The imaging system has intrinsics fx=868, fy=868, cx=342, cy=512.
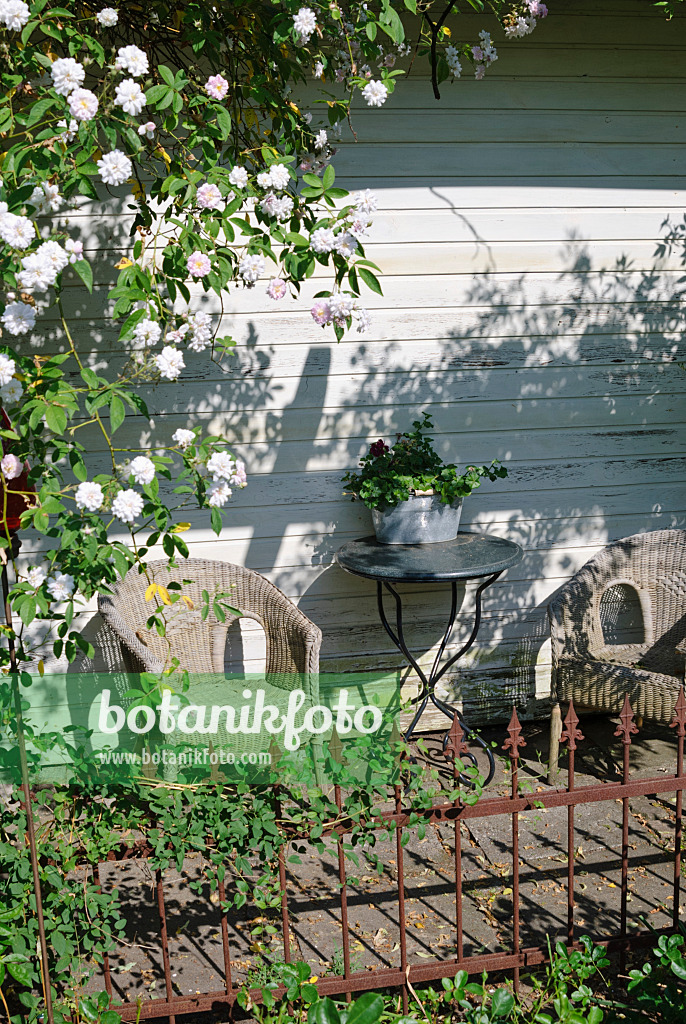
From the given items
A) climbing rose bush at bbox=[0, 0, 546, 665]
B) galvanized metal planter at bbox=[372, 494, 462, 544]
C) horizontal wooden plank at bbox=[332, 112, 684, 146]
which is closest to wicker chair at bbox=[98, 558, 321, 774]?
galvanized metal planter at bbox=[372, 494, 462, 544]

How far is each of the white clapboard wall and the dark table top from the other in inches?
15.4

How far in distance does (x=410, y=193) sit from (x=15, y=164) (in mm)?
2135

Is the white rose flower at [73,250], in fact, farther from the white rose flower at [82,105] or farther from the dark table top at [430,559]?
the dark table top at [430,559]

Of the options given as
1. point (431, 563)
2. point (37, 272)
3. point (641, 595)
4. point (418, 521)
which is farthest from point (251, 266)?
point (641, 595)

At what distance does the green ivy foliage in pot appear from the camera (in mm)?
3367

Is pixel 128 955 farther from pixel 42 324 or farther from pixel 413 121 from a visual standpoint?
pixel 413 121

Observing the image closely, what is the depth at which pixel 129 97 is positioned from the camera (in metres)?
1.95

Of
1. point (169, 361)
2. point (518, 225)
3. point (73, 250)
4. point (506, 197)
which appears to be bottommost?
point (169, 361)

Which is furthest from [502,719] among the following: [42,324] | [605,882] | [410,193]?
[42,324]

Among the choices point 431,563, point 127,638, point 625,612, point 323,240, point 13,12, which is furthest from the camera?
point 625,612

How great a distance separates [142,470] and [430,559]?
4.95 feet

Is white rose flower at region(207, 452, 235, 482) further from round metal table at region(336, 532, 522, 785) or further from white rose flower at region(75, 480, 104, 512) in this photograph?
round metal table at region(336, 532, 522, 785)

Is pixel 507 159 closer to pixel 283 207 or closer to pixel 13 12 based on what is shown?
pixel 283 207

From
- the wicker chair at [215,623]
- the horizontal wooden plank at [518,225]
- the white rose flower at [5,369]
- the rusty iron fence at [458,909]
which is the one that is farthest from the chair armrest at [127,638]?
the horizontal wooden plank at [518,225]
